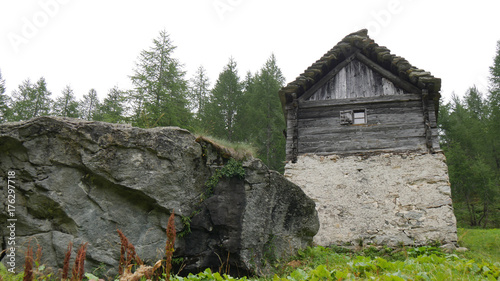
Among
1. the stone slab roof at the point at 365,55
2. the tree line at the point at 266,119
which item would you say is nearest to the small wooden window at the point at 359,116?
the stone slab roof at the point at 365,55

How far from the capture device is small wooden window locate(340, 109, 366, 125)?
417 inches

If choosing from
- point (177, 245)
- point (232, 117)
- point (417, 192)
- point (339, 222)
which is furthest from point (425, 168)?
point (232, 117)

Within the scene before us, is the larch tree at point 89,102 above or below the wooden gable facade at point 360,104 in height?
above

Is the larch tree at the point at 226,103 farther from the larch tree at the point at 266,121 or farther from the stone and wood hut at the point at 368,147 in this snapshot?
the stone and wood hut at the point at 368,147

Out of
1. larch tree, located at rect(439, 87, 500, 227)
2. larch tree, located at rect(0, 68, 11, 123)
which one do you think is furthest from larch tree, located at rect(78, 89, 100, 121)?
larch tree, located at rect(439, 87, 500, 227)

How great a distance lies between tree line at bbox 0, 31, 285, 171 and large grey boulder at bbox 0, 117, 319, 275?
754 centimetres

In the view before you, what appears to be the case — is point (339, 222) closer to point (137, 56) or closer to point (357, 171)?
point (357, 171)

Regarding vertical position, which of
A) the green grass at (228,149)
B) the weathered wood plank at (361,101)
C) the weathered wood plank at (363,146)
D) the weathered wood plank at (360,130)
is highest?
the weathered wood plank at (361,101)

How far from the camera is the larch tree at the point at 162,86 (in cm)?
1341

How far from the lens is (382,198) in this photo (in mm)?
9305

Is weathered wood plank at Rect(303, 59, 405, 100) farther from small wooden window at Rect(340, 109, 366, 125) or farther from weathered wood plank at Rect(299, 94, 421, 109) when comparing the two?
small wooden window at Rect(340, 109, 366, 125)

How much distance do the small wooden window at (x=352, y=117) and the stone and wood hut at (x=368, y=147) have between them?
0.03 m

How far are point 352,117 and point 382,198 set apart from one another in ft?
9.23

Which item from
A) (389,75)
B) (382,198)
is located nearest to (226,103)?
(389,75)
